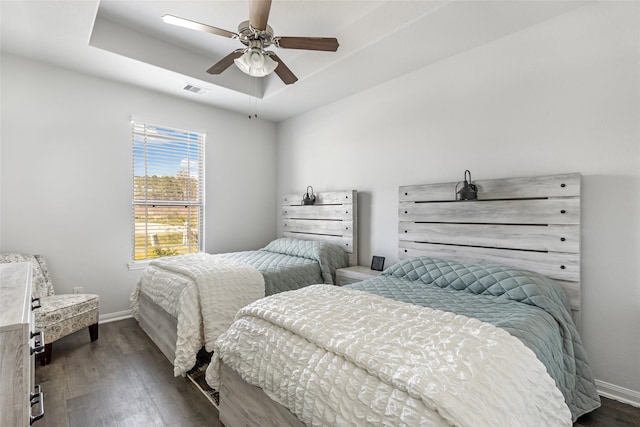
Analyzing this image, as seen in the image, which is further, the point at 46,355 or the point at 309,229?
the point at 309,229

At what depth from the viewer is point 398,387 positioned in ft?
3.23

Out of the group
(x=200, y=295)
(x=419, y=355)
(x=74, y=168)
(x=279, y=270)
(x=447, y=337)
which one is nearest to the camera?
(x=419, y=355)

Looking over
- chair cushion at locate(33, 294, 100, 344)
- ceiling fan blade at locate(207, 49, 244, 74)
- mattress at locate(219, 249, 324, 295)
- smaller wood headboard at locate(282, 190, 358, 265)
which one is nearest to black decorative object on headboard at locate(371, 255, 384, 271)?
smaller wood headboard at locate(282, 190, 358, 265)

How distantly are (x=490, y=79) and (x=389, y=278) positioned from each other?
6.20 feet

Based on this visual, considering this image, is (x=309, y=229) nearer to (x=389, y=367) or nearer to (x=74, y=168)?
(x=74, y=168)

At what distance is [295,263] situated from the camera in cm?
320

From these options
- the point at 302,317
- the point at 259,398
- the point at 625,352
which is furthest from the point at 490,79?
the point at 259,398

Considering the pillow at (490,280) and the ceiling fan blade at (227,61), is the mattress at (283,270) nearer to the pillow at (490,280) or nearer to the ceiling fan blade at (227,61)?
the pillow at (490,280)

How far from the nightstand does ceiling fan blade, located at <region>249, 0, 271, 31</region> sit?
7.57 feet

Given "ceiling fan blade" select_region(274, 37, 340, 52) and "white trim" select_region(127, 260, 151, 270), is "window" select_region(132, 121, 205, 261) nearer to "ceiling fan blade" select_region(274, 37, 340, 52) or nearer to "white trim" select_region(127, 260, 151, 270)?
"white trim" select_region(127, 260, 151, 270)

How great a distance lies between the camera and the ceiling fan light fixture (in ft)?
7.03

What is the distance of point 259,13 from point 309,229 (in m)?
2.67

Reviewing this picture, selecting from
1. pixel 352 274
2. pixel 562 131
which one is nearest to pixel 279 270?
pixel 352 274

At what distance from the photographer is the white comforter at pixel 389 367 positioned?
0.95m
